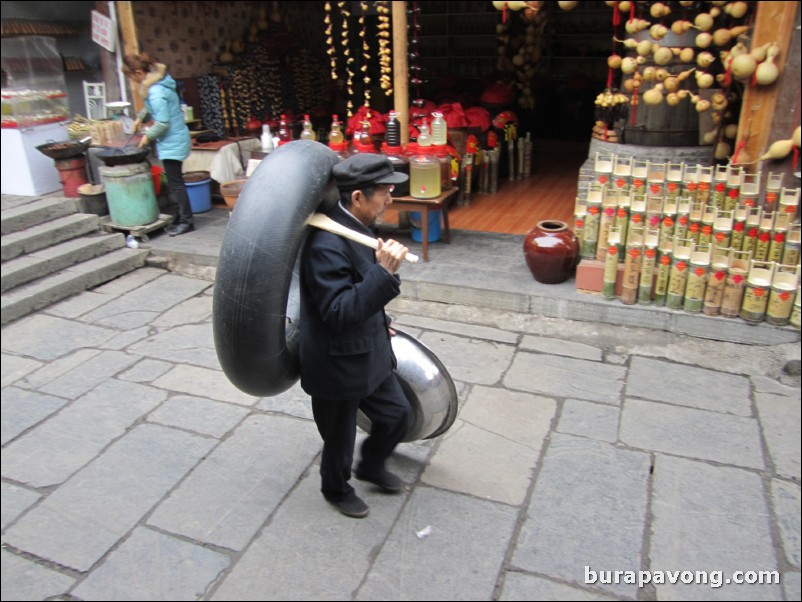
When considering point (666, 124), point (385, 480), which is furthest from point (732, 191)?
point (385, 480)

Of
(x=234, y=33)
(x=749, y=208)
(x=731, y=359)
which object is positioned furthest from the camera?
(x=234, y=33)

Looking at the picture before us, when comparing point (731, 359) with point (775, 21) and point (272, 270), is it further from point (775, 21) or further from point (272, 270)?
point (272, 270)

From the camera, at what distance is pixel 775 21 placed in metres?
4.61

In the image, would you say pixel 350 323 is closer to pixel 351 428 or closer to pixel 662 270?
pixel 351 428

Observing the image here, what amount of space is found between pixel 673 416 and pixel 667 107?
3645 mm

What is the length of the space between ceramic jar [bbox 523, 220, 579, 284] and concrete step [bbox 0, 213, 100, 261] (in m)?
4.70

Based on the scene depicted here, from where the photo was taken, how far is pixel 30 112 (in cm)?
716

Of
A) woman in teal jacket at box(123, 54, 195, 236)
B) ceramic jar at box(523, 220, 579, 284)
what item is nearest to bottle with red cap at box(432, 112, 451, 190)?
ceramic jar at box(523, 220, 579, 284)

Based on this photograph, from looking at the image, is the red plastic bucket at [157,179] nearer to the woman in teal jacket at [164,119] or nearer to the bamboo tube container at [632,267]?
the woman in teal jacket at [164,119]

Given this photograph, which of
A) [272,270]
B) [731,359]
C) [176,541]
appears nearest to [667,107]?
[731,359]

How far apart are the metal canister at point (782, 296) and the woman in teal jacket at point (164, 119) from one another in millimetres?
5730

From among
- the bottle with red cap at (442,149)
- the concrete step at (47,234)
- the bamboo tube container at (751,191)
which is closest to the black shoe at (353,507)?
the bottle with red cap at (442,149)

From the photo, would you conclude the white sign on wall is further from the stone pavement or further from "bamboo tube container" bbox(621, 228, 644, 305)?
"bamboo tube container" bbox(621, 228, 644, 305)

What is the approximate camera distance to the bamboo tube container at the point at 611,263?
4.82m
